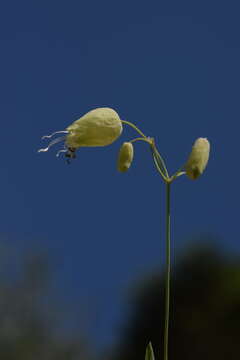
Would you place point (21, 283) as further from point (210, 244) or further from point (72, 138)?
point (72, 138)

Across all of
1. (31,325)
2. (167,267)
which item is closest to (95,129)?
(167,267)

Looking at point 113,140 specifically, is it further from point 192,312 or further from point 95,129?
point 192,312

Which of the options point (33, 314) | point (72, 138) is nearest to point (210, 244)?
point (33, 314)

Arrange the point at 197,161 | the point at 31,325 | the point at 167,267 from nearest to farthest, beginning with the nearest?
the point at 167,267
the point at 197,161
the point at 31,325

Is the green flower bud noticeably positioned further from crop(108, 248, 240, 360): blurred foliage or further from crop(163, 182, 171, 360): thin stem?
crop(108, 248, 240, 360): blurred foliage

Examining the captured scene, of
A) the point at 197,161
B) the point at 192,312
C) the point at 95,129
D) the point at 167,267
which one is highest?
the point at 95,129

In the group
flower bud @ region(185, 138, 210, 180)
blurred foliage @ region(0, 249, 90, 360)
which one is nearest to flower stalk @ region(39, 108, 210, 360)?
flower bud @ region(185, 138, 210, 180)
